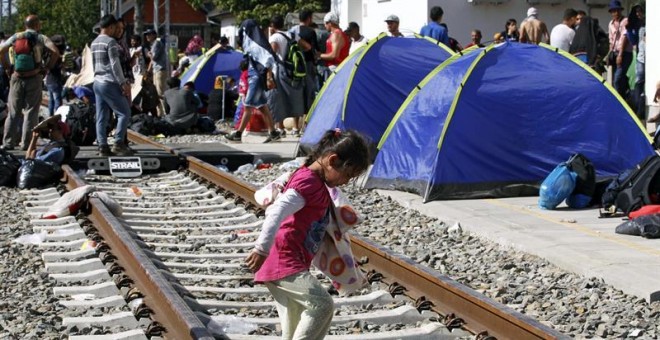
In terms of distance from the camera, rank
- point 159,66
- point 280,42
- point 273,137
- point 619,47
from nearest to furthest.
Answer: point 280,42 < point 273,137 < point 619,47 < point 159,66

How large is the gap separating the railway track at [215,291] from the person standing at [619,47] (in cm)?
1042

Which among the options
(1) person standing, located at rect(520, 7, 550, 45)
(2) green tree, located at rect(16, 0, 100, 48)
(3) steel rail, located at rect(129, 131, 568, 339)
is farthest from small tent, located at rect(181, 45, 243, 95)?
(2) green tree, located at rect(16, 0, 100, 48)

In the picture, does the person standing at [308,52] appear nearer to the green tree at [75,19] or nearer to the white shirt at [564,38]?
the white shirt at [564,38]

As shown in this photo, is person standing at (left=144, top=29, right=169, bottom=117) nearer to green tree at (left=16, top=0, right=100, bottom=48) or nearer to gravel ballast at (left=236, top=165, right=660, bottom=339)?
gravel ballast at (left=236, top=165, right=660, bottom=339)

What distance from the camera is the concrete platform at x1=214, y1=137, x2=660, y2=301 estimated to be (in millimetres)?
8266

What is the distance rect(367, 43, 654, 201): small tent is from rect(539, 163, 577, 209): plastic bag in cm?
109

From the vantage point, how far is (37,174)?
1450cm

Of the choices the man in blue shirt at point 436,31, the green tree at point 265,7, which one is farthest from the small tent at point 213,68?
the green tree at point 265,7

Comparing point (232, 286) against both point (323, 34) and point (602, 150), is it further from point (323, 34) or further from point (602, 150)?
point (323, 34)

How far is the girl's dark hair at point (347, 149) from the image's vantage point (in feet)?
17.6

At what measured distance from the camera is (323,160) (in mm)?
5430

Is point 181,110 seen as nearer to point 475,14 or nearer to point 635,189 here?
point 475,14

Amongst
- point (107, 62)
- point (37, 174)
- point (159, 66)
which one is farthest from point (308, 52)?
point (159, 66)

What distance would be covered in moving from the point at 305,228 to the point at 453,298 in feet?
6.41
